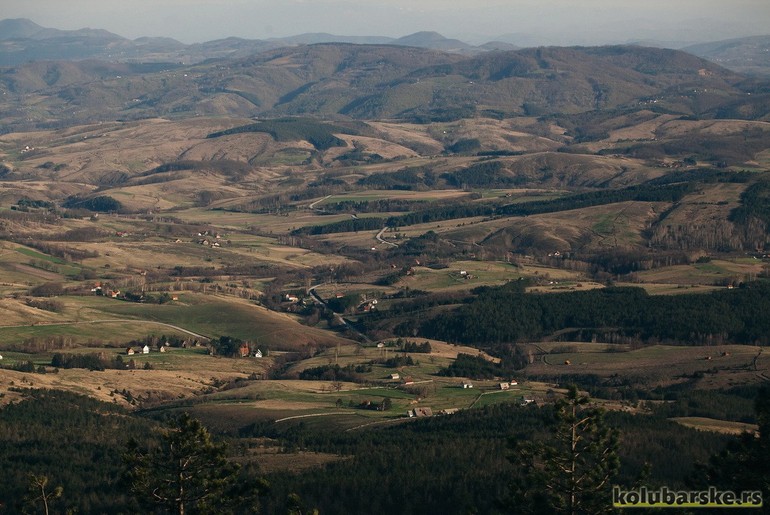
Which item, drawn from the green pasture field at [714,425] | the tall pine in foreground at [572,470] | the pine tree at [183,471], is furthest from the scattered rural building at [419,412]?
the tall pine in foreground at [572,470]

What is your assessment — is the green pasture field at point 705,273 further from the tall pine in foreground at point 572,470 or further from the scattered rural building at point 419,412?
the tall pine in foreground at point 572,470

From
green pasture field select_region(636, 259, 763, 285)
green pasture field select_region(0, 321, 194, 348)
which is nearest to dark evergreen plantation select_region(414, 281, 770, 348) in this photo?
green pasture field select_region(636, 259, 763, 285)

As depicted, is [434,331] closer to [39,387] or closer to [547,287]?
[547,287]

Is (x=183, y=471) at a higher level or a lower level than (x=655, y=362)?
higher

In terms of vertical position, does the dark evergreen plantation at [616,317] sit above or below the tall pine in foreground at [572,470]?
below

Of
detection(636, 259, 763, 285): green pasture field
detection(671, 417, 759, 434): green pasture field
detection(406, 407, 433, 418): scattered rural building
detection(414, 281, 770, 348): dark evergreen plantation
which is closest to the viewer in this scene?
detection(671, 417, 759, 434): green pasture field

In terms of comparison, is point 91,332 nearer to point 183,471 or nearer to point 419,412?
point 419,412

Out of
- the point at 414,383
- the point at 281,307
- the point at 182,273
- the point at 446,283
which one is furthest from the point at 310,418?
the point at 182,273

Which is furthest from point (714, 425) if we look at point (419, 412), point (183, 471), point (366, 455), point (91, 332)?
point (91, 332)

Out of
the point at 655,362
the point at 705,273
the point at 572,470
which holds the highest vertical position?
the point at 572,470

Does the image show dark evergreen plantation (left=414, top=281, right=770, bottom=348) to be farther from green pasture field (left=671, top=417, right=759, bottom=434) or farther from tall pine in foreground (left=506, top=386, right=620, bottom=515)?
tall pine in foreground (left=506, top=386, right=620, bottom=515)

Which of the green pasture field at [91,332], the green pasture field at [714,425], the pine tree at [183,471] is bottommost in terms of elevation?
the green pasture field at [91,332]
